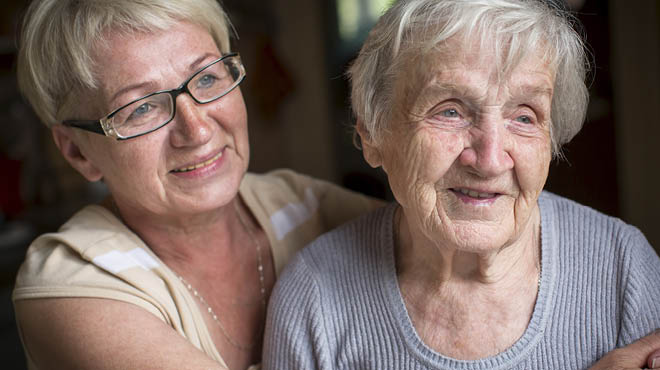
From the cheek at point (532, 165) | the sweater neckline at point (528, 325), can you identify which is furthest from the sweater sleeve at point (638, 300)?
the cheek at point (532, 165)

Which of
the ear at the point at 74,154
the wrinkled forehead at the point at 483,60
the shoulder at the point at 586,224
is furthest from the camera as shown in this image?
the ear at the point at 74,154

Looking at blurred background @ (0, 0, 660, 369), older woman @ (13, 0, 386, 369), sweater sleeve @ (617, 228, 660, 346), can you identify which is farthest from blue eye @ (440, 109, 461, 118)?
blurred background @ (0, 0, 660, 369)

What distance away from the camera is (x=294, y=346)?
5.19 feet

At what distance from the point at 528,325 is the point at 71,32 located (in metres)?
1.29

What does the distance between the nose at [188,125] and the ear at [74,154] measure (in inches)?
11.5

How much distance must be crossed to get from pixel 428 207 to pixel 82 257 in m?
0.85

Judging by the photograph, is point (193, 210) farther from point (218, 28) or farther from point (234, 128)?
point (218, 28)

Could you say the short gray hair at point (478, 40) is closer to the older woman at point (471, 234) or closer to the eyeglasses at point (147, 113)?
the older woman at point (471, 234)

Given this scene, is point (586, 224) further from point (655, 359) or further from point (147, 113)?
point (147, 113)

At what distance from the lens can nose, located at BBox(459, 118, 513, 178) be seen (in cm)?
136

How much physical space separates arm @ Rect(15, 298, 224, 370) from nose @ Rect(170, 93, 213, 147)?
0.42 metres

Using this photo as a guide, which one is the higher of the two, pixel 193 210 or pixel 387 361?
pixel 193 210

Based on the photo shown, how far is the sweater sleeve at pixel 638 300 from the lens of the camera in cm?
145

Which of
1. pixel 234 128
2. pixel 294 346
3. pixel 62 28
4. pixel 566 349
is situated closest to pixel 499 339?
pixel 566 349
